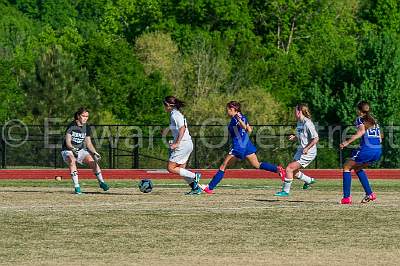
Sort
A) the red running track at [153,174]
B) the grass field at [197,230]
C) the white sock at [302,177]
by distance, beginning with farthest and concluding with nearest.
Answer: the red running track at [153,174]
the white sock at [302,177]
the grass field at [197,230]

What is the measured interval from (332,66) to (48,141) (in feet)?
71.5

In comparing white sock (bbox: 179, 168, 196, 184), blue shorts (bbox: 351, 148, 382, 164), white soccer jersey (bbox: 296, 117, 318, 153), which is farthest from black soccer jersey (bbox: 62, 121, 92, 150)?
blue shorts (bbox: 351, 148, 382, 164)

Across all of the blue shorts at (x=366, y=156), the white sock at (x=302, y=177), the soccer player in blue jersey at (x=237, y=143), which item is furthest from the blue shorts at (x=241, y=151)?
the blue shorts at (x=366, y=156)

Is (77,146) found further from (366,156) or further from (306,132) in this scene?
(366,156)

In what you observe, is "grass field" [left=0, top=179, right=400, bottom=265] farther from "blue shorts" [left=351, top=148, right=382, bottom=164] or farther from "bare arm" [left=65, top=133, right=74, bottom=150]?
"bare arm" [left=65, top=133, right=74, bottom=150]

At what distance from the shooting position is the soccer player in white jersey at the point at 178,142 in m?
23.2

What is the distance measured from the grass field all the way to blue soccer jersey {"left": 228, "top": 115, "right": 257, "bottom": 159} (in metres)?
1.02

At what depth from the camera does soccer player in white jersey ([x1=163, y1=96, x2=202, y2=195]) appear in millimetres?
23156

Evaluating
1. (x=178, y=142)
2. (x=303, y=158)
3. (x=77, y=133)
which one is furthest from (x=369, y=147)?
(x=77, y=133)

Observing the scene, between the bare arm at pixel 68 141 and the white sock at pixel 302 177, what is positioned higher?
the bare arm at pixel 68 141

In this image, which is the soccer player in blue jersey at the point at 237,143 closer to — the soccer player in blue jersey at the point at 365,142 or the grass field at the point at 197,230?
the grass field at the point at 197,230

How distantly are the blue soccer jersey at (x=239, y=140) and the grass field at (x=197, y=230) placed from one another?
1.02 m

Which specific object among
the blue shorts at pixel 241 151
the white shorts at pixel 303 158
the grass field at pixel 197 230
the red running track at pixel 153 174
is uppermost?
the blue shorts at pixel 241 151

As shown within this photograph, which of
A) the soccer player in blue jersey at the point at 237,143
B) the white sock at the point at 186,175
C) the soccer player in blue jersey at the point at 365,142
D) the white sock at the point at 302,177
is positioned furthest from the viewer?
the white sock at the point at 302,177
